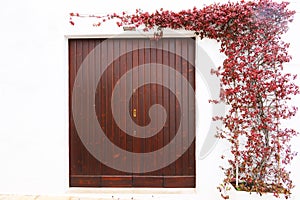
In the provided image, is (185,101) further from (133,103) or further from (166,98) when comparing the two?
(133,103)

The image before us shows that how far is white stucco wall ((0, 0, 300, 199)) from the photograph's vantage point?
3191mm

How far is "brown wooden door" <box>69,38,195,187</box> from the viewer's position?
3.29 meters

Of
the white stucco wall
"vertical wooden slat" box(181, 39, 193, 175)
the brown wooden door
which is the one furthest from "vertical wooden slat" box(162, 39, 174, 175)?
the white stucco wall

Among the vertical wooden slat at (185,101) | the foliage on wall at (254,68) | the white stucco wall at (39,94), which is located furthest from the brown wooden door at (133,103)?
the foliage on wall at (254,68)

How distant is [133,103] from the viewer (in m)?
3.30

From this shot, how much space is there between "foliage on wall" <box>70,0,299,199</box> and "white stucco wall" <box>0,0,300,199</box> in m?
0.49

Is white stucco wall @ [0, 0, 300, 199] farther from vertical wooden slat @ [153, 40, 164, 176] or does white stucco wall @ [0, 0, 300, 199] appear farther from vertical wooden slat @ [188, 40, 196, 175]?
vertical wooden slat @ [153, 40, 164, 176]

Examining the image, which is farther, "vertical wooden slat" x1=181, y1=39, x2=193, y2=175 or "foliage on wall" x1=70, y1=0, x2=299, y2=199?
"vertical wooden slat" x1=181, y1=39, x2=193, y2=175

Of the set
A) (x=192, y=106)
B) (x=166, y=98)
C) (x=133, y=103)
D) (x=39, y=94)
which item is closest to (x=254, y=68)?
(x=192, y=106)

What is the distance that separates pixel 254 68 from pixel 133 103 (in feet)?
4.62

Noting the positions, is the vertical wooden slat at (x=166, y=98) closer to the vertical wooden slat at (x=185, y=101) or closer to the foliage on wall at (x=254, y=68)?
the vertical wooden slat at (x=185, y=101)

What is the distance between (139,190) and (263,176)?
1410 mm

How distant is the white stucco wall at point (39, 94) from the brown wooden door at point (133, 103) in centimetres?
16

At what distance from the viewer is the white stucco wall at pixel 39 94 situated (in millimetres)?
3191
